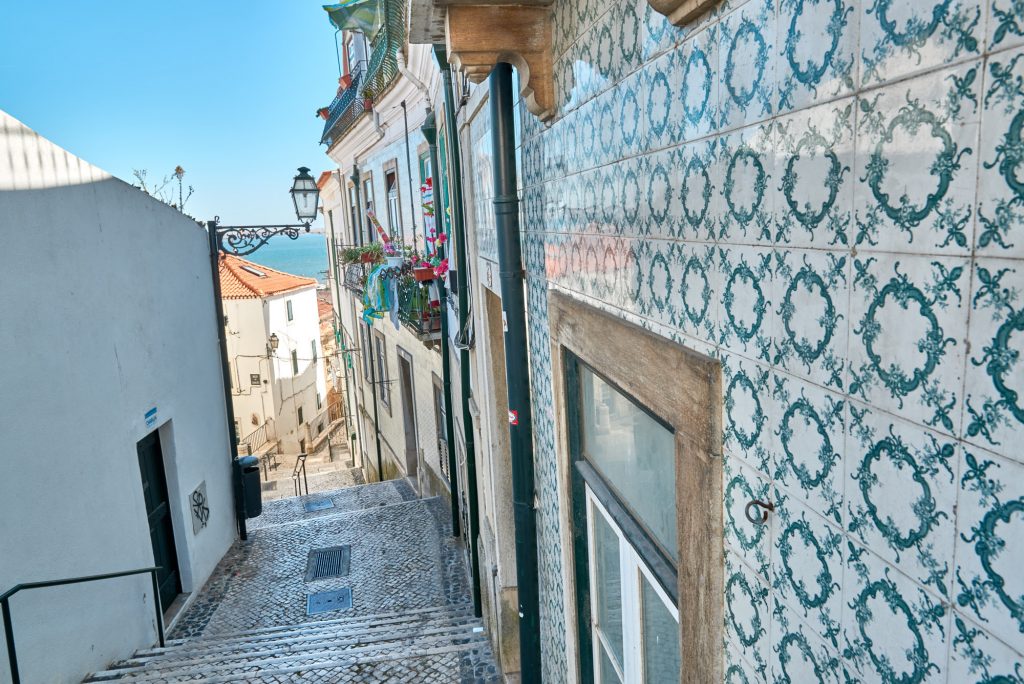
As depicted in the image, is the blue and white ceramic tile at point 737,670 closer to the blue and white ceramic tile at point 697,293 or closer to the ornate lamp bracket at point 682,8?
the blue and white ceramic tile at point 697,293

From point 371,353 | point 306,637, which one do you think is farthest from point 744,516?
point 371,353

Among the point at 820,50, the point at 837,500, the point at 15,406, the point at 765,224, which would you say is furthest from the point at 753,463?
the point at 15,406

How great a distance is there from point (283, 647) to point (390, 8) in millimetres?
5665

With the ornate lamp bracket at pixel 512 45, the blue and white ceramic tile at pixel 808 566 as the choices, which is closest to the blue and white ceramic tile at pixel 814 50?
the blue and white ceramic tile at pixel 808 566

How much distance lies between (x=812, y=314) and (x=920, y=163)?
31 cm

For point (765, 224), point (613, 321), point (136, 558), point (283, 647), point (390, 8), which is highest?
point (390, 8)

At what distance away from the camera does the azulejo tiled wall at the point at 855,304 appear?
850mm

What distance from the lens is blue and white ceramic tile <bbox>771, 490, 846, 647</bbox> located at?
121cm

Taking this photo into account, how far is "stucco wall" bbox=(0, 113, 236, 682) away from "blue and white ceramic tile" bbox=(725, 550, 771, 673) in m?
5.07

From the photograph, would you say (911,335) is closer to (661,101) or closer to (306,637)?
(661,101)

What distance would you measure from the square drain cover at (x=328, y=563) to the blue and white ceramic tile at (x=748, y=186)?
8748mm

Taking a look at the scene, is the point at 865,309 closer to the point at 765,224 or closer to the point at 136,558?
the point at 765,224

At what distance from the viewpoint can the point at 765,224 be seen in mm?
1303

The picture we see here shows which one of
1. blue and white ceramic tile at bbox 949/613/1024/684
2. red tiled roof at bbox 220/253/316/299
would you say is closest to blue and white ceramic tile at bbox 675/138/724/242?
blue and white ceramic tile at bbox 949/613/1024/684
